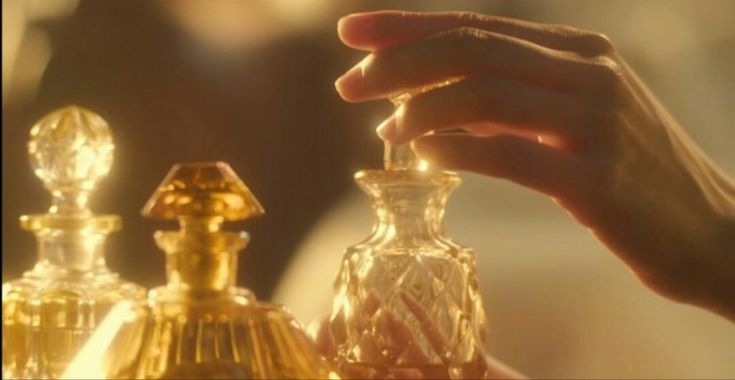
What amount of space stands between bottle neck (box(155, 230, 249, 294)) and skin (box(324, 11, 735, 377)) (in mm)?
123

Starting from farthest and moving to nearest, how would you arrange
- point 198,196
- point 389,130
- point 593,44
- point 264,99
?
point 264,99, point 593,44, point 389,130, point 198,196

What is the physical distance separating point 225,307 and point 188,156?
Answer: 57 centimetres

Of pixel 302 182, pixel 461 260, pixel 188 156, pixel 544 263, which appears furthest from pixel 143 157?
pixel 461 260

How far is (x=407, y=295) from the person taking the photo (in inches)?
22.6

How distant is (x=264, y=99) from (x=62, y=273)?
0.43 m

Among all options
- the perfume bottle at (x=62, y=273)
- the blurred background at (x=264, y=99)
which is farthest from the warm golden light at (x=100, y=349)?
the blurred background at (x=264, y=99)

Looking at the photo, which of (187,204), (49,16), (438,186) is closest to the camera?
(187,204)

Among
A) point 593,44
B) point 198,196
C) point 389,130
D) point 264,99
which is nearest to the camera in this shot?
point 198,196

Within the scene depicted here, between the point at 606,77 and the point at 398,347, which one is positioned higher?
the point at 606,77

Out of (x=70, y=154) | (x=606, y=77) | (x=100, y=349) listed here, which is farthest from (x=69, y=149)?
(x=606, y=77)

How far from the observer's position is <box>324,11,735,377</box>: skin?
551mm

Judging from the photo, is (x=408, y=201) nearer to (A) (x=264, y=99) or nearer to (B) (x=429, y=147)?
(B) (x=429, y=147)

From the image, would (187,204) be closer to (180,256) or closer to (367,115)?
(180,256)

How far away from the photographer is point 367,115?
39.5 inches
